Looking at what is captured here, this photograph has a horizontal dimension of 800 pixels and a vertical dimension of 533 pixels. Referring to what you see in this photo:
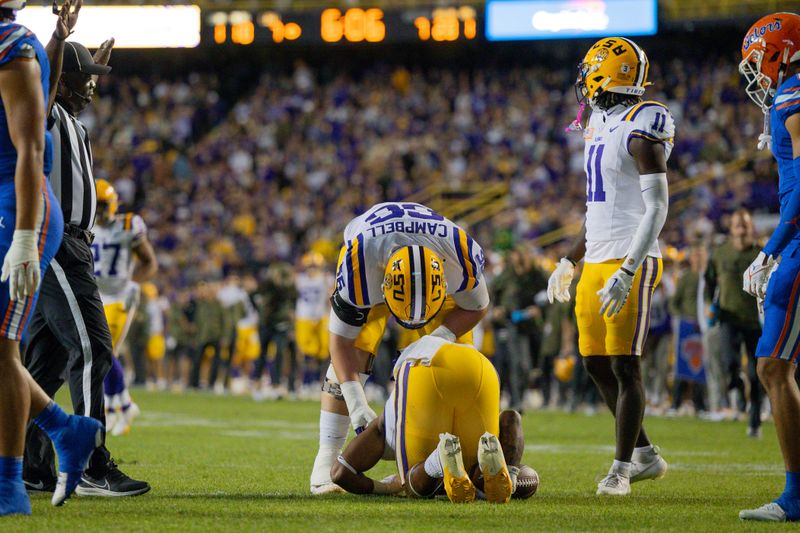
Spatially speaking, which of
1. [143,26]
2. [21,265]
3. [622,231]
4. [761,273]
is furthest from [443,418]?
[143,26]

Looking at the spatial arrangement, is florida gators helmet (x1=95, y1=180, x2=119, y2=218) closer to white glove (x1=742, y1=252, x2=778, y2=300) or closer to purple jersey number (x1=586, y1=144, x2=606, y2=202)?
Answer: purple jersey number (x1=586, y1=144, x2=606, y2=202)

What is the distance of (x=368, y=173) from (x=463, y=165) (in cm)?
202

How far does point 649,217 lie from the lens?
5512mm

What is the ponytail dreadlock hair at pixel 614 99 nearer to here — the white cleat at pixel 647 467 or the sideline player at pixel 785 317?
the sideline player at pixel 785 317

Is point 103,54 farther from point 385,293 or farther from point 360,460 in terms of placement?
point 360,460

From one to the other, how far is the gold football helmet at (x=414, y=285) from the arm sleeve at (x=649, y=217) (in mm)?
1113

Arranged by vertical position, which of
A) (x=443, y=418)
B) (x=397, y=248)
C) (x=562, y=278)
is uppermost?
(x=397, y=248)

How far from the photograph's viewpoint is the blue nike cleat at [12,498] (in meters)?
4.22

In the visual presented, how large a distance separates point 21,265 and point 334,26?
19593mm

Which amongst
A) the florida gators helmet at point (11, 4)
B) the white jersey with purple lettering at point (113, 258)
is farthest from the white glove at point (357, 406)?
the white jersey with purple lettering at point (113, 258)

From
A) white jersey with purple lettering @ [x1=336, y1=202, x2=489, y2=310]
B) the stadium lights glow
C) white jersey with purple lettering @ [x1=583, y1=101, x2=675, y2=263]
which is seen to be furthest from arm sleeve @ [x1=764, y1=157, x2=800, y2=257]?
the stadium lights glow

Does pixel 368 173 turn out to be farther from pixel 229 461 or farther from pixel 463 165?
pixel 229 461

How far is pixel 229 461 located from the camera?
23.3 feet

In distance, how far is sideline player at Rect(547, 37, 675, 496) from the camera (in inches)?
218
